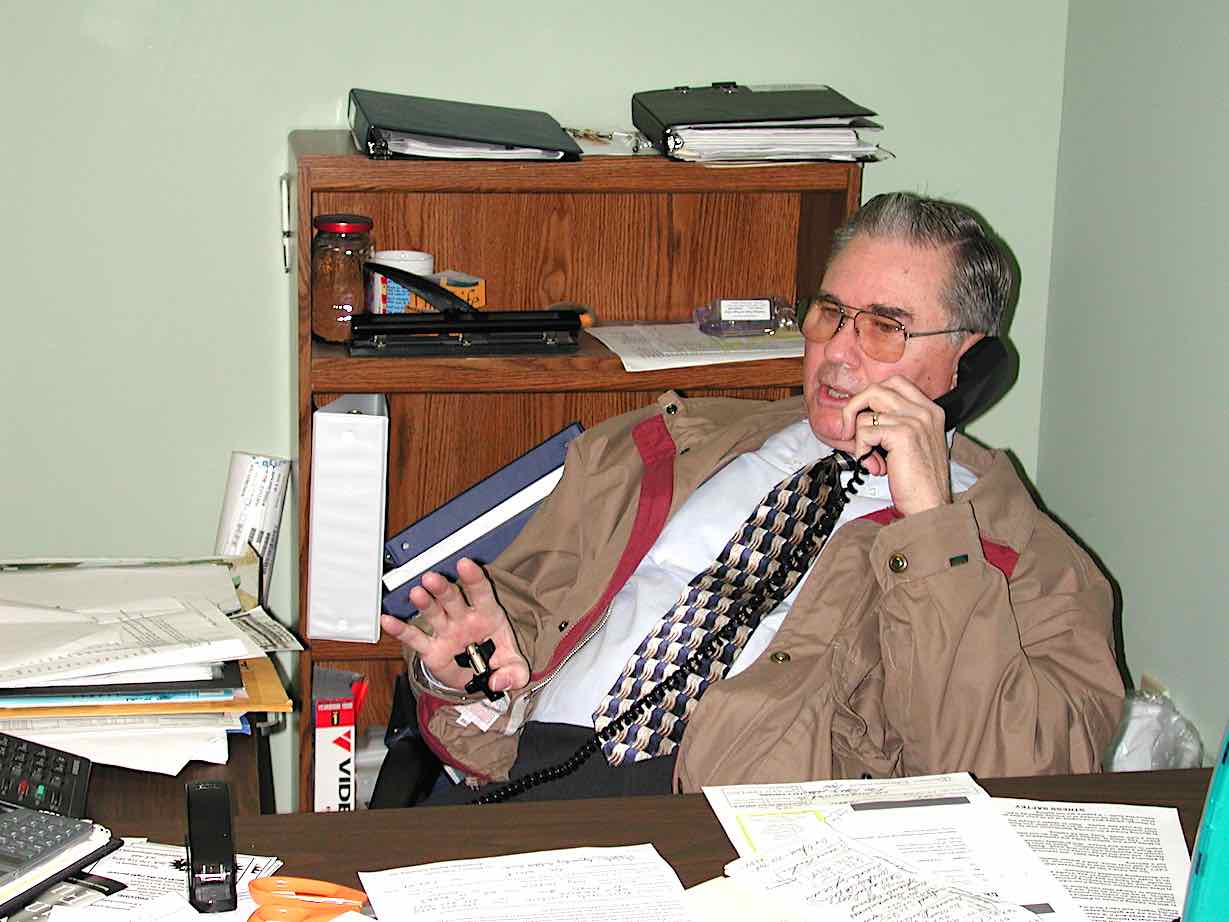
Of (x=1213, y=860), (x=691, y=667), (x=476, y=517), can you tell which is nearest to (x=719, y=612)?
(x=691, y=667)

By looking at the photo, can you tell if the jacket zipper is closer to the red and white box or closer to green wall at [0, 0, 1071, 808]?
the red and white box

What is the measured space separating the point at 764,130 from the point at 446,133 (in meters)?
0.46

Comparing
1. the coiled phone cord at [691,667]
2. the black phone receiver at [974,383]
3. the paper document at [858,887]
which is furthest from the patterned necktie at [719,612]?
the paper document at [858,887]

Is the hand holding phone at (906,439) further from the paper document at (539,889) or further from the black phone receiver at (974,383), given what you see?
the paper document at (539,889)

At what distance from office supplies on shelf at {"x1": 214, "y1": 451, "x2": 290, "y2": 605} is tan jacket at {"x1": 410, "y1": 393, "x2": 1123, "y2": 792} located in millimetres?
511

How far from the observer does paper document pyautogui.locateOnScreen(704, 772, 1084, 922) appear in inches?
45.8

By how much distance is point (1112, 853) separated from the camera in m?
1.21

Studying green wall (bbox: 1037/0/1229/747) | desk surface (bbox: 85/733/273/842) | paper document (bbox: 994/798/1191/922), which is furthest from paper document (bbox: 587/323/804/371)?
paper document (bbox: 994/798/1191/922)

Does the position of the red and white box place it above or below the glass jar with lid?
below

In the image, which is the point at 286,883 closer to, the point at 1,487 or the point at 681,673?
the point at 681,673

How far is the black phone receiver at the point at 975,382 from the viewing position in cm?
188

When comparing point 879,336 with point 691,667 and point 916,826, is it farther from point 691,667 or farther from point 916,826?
point 916,826

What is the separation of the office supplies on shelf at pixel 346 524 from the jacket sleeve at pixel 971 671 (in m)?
0.81

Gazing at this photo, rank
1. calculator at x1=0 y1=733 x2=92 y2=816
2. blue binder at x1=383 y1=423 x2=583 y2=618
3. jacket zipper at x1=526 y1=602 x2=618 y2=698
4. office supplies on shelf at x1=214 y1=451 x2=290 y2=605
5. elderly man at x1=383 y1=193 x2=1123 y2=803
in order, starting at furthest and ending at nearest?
office supplies on shelf at x1=214 y1=451 x2=290 y2=605 → blue binder at x1=383 y1=423 x2=583 y2=618 → jacket zipper at x1=526 y1=602 x2=618 y2=698 → elderly man at x1=383 y1=193 x2=1123 y2=803 → calculator at x1=0 y1=733 x2=92 y2=816
